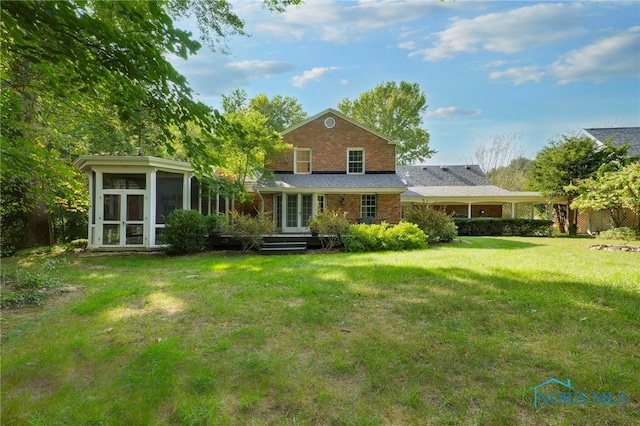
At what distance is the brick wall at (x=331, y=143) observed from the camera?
17766 mm

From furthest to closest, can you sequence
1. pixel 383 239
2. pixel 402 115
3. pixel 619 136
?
1. pixel 402 115
2. pixel 619 136
3. pixel 383 239

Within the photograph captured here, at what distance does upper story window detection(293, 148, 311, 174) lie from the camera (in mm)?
17891

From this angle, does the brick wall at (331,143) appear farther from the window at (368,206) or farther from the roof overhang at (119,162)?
the roof overhang at (119,162)

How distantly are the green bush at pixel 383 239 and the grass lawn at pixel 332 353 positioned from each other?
5.02 metres

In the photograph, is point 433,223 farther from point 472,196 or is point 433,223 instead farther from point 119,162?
point 119,162

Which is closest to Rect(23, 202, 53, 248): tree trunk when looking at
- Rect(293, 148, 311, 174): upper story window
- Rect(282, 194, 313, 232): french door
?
Rect(282, 194, 313, 232): french door

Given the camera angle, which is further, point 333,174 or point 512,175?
point 512,175

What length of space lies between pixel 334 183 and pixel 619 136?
21.7 metres

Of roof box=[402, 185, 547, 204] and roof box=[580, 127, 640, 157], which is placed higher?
roof box=[580, 127, 640, 157]

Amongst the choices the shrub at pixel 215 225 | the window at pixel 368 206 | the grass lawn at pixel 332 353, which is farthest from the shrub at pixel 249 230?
the window at pixel 368 206

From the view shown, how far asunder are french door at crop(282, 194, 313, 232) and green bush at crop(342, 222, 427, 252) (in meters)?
5.81

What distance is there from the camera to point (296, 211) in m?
16.6

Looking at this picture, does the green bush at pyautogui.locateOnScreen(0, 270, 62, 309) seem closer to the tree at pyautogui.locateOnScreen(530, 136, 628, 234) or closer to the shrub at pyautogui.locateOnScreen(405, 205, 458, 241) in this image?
the shrub at pyautogui.locateOnScreen(405, 205, 458, 241)

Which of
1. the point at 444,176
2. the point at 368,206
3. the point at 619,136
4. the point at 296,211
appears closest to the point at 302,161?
the point at 296,211
